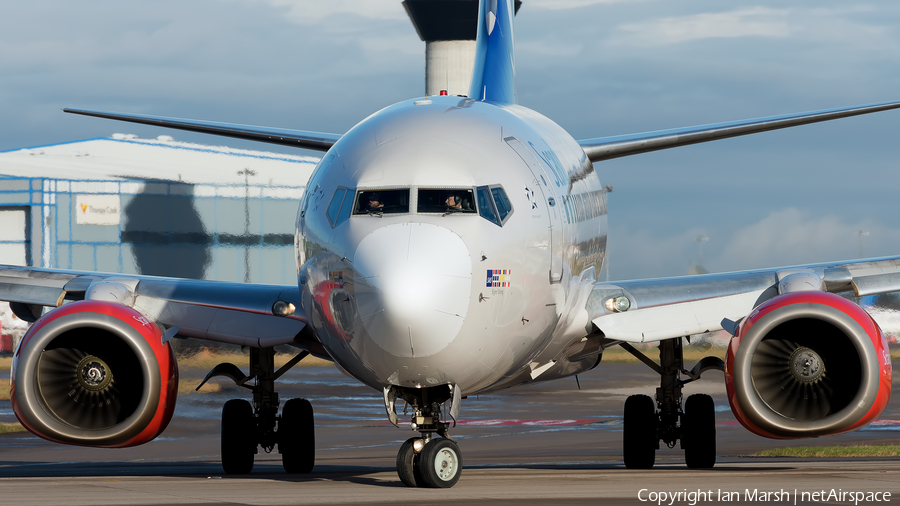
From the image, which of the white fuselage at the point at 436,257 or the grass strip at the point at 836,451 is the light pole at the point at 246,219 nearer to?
the grass strip at the point at 836,451

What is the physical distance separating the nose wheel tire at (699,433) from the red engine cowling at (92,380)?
7.59 metres

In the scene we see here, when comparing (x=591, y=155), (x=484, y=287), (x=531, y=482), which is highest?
(x=591, y=155)

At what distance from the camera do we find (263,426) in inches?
702

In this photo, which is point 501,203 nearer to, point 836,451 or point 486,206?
point 486,206

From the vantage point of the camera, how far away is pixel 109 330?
14.2 m

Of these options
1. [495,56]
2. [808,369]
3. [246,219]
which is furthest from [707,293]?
[246,219]

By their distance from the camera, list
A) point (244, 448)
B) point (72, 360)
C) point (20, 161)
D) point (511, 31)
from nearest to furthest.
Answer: point (72, 360) < point (244, 448) < point (511, 31) < point (20, 161)

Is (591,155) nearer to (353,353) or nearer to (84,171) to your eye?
(353,353)

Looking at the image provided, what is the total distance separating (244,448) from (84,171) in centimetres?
3979

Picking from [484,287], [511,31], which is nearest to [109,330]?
[484,287]

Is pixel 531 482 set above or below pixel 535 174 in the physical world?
below

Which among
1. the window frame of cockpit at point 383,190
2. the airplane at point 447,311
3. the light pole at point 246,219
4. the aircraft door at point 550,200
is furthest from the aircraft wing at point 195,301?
the light pole at point 246,219

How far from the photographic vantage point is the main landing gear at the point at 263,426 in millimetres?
17203

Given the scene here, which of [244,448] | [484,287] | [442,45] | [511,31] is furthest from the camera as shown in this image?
[442,45]
